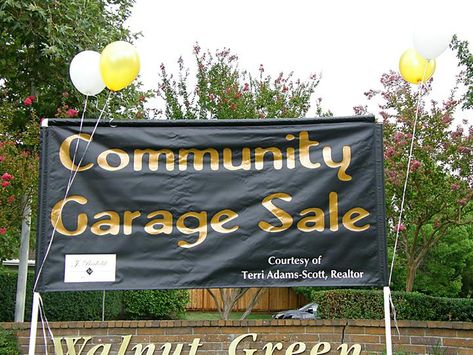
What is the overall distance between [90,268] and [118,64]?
1.70 m

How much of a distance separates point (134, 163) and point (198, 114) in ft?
27.5

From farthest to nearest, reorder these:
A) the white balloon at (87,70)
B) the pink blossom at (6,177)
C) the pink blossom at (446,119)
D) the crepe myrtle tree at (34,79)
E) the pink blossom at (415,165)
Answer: the pink blossom at (446,119), the pink blossom at (415,165), the crepe myrtle tree at (34,79), the pink blossom at (6,177), the white balloon at (87,70)

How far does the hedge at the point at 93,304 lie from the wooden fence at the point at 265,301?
439 centimetres

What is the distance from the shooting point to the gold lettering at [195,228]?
16.3 feet

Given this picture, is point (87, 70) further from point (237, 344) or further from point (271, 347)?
point (271, 347)

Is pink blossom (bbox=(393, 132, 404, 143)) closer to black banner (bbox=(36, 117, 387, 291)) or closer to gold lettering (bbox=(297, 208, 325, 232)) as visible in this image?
black banner (bbox=(36, 117, 387, 291))

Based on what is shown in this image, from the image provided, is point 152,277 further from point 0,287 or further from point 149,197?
point 0,287

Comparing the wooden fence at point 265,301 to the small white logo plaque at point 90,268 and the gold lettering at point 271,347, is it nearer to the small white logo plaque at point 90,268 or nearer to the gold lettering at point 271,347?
the gold lettering at point 271,347

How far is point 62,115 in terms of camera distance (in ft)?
31.8

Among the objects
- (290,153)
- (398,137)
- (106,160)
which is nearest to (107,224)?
(106,160)

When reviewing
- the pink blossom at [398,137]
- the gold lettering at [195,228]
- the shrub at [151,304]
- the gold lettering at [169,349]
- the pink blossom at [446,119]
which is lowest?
the shrub at [151,304]

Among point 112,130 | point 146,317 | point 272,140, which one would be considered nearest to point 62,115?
point 112,130

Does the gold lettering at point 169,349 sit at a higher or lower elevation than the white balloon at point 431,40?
lower

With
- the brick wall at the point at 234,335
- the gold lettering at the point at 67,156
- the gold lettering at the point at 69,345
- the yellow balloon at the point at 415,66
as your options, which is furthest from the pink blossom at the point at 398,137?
the gold lettering at the point at 67,156
